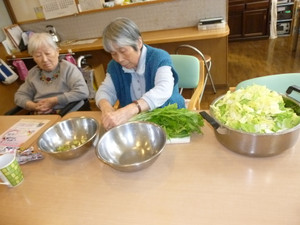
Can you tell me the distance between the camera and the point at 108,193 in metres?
0.81

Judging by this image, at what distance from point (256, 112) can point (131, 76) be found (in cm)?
82

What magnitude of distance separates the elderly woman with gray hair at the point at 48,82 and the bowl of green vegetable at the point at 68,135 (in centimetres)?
64

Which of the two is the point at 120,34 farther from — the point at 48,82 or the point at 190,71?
the point at 48,82

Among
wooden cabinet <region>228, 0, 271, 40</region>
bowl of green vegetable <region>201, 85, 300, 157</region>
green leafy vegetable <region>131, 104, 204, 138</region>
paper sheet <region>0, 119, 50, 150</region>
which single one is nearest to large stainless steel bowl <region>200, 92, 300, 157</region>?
bowl of green vegetable <region>201, 85, 300, 157</region>

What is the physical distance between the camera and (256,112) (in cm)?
81

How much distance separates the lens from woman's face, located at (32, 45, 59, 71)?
1700 mm

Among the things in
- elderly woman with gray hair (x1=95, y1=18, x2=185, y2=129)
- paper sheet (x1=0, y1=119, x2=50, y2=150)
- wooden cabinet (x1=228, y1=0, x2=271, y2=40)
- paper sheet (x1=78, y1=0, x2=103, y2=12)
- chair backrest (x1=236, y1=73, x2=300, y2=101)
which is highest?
paper sheet (x1=78, y1=0, x2=103, y2=12)

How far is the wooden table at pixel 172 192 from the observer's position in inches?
26.6

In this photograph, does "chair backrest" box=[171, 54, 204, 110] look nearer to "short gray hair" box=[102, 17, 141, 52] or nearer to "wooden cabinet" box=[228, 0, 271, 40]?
"short gray hair" box=[102, 17, 141, 52]

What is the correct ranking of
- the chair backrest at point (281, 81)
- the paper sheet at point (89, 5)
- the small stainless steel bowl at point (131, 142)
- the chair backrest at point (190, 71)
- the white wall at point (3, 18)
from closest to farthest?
1. the small stainless steel bowl at point (131, 142)
2. the chair backrest at point (281, 81)
3. the chair backrest at point (190, 71)
4. the paper sheet at point (89, 5)
5. the white wall at point (3, 18)

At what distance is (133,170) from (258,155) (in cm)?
45

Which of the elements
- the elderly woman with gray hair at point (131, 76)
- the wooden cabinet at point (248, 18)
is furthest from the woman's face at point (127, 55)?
the wooden cabinet at point (248, 18)

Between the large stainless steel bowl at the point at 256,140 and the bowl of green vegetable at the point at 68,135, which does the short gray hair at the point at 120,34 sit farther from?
the large stainless steel bowl at the point at 256,140

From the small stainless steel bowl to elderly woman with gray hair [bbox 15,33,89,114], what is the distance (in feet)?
2.90
